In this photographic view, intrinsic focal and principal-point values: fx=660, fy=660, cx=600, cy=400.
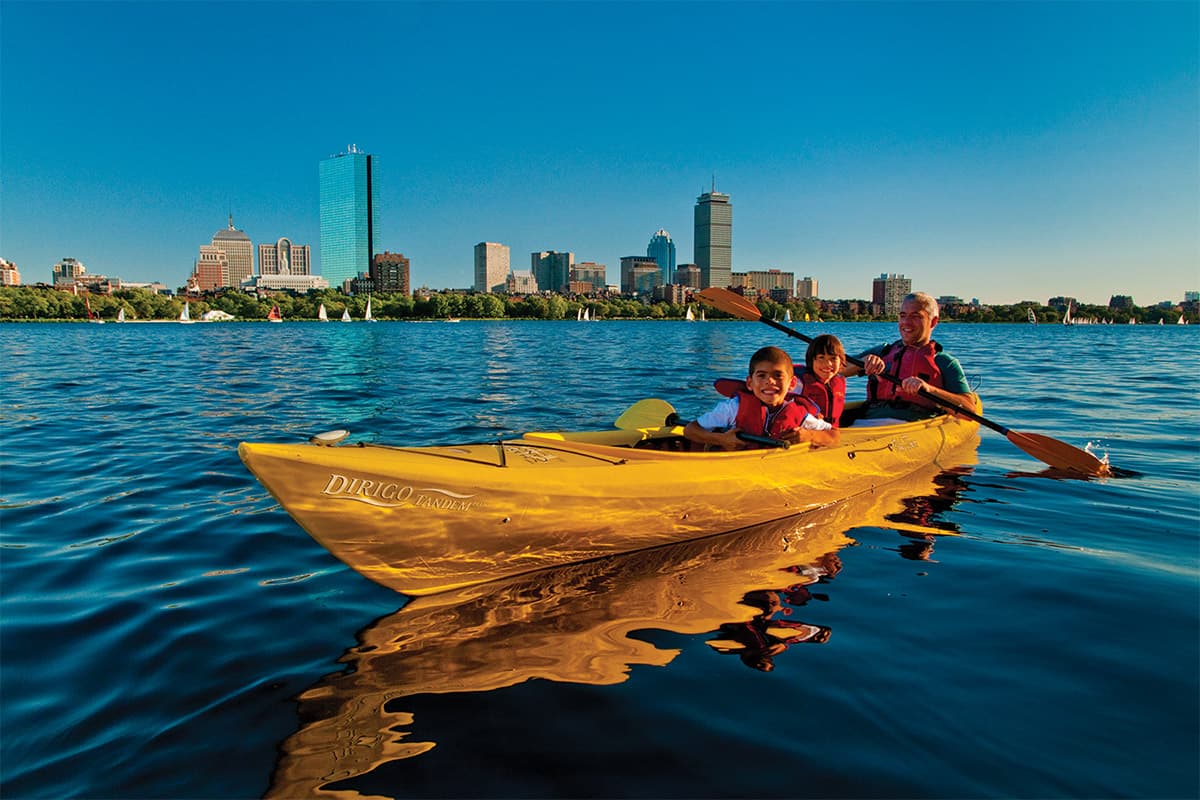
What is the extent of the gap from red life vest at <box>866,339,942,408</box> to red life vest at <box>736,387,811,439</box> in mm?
2780

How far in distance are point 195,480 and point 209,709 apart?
473 centimetres

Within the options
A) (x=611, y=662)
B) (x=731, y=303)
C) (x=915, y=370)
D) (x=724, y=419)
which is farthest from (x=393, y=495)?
(x=915, y=370)

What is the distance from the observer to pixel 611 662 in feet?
11.7

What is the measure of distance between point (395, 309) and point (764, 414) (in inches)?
4564

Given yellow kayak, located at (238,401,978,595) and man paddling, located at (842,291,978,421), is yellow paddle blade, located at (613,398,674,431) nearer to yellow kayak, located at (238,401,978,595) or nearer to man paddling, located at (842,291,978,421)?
yellow kayak, located at (238,401,978,595)

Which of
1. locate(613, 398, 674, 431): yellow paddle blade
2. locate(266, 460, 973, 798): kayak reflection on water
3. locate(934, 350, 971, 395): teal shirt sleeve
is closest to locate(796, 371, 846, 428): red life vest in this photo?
locate(613, 398, 674, 431): yellow paddle blade

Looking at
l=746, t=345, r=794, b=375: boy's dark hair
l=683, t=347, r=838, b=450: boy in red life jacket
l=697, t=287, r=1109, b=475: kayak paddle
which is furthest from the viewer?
l=697, t=287, r=1109, b=475: kayak paddle

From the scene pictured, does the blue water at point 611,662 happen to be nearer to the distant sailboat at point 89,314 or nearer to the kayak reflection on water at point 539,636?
the kayak reflection on water at point 539,636

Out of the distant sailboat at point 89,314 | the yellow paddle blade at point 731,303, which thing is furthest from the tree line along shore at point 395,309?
the yellow paddle blade at point 731,303

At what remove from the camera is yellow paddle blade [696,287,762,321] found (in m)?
8.48

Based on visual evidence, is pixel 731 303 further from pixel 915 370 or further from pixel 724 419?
pixel 724 419

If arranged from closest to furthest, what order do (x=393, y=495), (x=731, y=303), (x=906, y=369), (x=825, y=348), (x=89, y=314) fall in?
(x=393, y=495)
(x=825, y=348)
(x=906, y=369)
(x=731, y=303)
(x=89, y=314)

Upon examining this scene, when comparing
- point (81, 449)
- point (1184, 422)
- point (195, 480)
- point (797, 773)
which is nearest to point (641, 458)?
point (797, 773)

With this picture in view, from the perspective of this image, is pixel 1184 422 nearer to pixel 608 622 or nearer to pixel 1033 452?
pixel 1033 452
